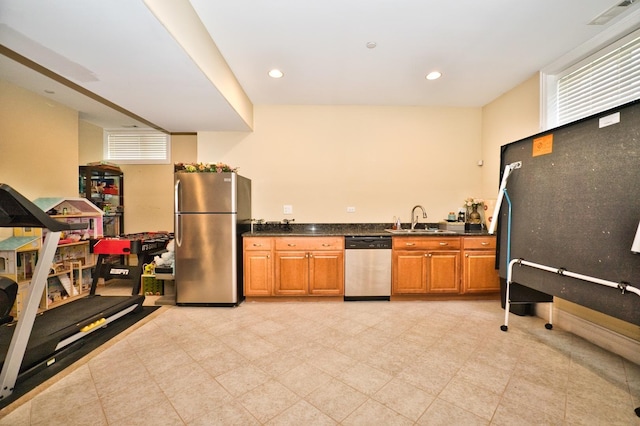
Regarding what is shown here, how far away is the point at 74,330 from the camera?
2.03 metres

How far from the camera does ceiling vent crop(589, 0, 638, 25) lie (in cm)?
187

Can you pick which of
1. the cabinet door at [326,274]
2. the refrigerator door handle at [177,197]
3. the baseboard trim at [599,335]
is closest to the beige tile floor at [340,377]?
the baseboard trim at [599,335]

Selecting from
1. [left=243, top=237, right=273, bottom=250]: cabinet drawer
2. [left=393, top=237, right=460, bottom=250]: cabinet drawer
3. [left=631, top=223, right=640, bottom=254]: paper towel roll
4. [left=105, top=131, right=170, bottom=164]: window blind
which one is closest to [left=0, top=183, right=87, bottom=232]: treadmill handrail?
[left=243, top=237, right=273, bottom=250]: cabinet drawer

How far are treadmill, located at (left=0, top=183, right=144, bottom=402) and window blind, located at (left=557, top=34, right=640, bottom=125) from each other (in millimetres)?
4439

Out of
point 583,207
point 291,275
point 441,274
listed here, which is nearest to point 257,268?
point 291,275

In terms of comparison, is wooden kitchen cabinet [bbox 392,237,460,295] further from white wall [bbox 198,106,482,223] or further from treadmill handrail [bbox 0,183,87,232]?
treadmill handrail [bbox 0,183,87,232]

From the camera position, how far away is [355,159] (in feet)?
12.1

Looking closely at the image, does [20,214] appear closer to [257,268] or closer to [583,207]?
[257,268]

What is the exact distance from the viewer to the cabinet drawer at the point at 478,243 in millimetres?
3105

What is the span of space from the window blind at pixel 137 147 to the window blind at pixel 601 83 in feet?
19.1

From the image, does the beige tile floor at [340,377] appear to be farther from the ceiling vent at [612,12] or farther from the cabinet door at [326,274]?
the ceiling vent at [612,12]

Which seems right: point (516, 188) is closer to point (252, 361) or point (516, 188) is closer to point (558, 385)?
point (558, 385)

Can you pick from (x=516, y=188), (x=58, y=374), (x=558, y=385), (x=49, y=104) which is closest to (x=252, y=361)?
(x=58, y=374)

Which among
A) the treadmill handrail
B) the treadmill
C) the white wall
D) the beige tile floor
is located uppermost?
the white wall
